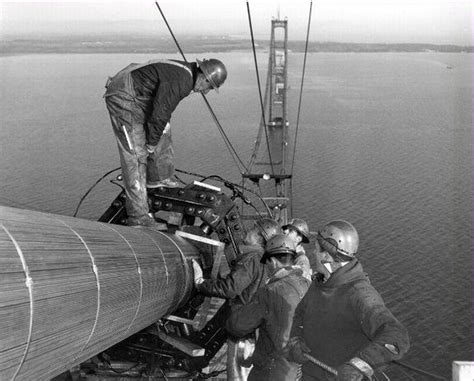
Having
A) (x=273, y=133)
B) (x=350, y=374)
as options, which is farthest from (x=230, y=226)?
(x=273, y=133)

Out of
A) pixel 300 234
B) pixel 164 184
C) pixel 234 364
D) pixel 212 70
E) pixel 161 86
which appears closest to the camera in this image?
pixel 234 364

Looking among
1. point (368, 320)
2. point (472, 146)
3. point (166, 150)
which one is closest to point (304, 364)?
point (368, 320)

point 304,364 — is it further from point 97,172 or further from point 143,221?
point 97,172

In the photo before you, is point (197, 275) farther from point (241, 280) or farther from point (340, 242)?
point (340, 242)

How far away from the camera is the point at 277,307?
4.86 m

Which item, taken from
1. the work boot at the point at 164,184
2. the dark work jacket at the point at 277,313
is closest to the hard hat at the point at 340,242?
the dark work jacket at the point at 277,313

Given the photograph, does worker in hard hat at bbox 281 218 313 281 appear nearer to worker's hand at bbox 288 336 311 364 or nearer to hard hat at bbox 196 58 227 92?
hard hat at bbox 196 58 227 92

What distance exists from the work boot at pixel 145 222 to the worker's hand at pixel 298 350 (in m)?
2.39

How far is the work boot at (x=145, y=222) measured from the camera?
20.6 feet

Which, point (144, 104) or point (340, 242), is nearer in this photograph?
point (340, 242)

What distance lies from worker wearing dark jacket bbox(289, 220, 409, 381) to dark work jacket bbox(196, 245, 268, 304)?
1460mm

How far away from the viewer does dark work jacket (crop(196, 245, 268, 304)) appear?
→ 5684mm

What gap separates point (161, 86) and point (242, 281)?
202 cm

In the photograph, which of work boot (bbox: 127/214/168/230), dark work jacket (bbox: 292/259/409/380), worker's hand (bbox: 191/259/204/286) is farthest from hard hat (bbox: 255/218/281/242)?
dark work jacket (bbox: 292/259/409/380)
